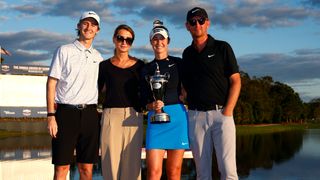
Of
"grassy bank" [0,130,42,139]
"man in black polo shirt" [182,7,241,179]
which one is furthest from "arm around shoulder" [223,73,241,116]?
"grassy bank" [0,130,42,139]

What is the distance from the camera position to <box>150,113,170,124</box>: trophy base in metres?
5.07

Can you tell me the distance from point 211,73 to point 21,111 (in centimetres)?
5909

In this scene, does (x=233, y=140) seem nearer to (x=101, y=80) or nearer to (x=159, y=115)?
(x=159, y=115)

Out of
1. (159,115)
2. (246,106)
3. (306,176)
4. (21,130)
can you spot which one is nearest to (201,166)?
(159,115)

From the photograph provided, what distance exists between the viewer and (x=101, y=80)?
5.46 m

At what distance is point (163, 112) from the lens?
5.16 metres

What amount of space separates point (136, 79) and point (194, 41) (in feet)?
2.69

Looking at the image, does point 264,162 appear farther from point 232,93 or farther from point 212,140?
point 232,93

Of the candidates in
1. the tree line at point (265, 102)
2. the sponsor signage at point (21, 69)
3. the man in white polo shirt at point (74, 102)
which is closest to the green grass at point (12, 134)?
the sponsor signage at point (21, 69)

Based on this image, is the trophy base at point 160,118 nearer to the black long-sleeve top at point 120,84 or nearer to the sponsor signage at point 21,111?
the black long-sleeve top at point 120,84

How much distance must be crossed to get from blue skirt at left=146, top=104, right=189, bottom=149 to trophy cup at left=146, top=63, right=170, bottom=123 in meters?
0.11

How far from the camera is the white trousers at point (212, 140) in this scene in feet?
16.8

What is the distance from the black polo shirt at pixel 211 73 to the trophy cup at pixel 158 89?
34cm

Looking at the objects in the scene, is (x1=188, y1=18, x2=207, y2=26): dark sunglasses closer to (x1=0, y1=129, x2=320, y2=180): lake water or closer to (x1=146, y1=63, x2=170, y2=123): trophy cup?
(x1=146, y1=63, x2=170, y2=123): trophy cup
